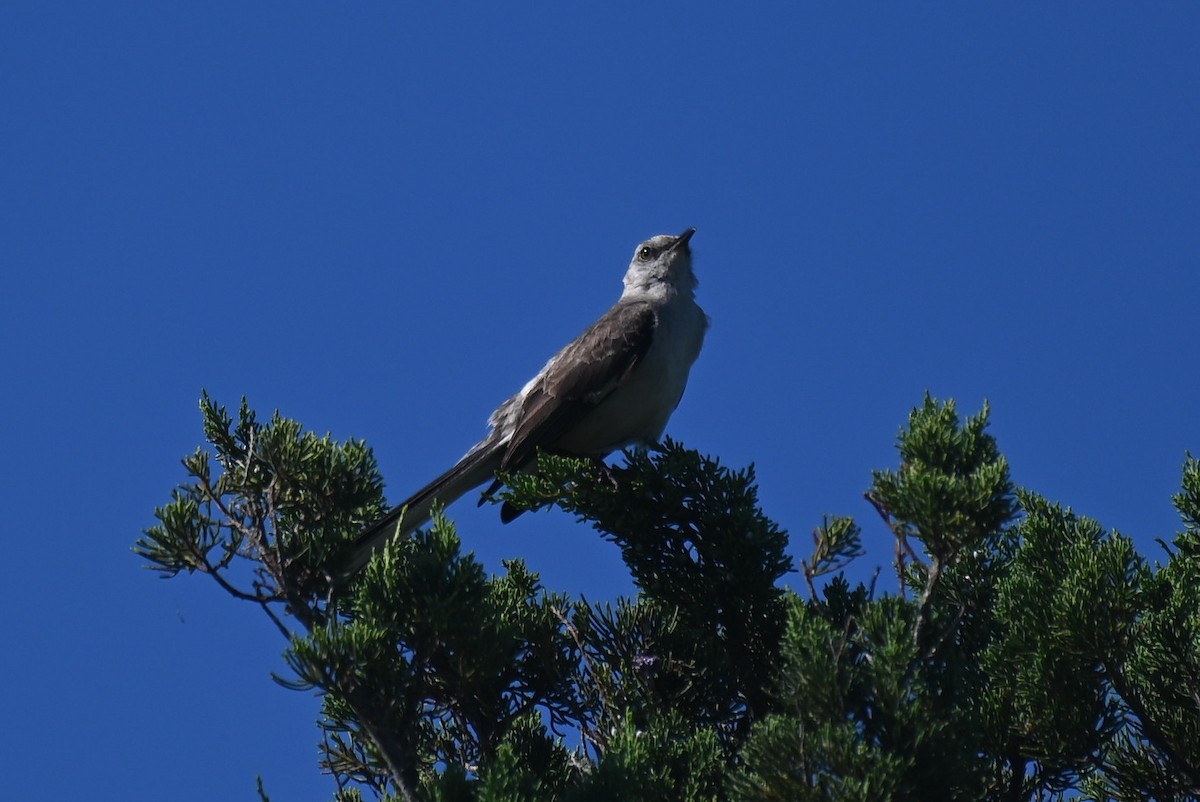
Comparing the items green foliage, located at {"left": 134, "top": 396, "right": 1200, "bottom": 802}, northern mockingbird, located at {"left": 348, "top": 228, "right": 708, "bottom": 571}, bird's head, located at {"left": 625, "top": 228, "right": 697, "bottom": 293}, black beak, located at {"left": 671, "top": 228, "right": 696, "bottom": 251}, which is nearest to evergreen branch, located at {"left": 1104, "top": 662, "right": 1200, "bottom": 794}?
green foliage, located at {"left": 134, "top": 396, "right": 1200, "bottom": 802}

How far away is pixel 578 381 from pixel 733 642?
9.69 ft

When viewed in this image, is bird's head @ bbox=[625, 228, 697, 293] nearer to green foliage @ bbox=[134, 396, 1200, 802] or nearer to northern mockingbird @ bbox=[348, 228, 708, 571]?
northern mockingbird @ bbox=[348, 228, 708, 571]

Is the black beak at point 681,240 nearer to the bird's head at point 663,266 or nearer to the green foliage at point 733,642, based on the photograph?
the bird's head at point 663,266

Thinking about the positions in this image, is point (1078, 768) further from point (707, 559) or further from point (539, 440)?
point (539, 440)

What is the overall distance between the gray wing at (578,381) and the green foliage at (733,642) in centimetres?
182

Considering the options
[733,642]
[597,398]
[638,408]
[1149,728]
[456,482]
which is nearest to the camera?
[1149,728]

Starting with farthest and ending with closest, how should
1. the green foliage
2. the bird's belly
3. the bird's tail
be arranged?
the bird's belly < the bird's tail < the green foliage

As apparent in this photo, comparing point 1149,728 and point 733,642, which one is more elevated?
point 733,642

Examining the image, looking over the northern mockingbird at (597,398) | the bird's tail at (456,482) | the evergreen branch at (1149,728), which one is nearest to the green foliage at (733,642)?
the evergreen branch at (1149,728)

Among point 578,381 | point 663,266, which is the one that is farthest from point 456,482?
point 663,266

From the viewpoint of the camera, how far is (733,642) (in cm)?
451

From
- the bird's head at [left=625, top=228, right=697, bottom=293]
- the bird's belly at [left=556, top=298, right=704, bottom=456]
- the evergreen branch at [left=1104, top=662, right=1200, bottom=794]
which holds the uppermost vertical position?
the bird's head at [left=625, top=228, right=697, bottom=293]

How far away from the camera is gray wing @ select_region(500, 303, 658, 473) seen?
7047 mm

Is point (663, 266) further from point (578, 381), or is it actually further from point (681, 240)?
point (578, 381)
